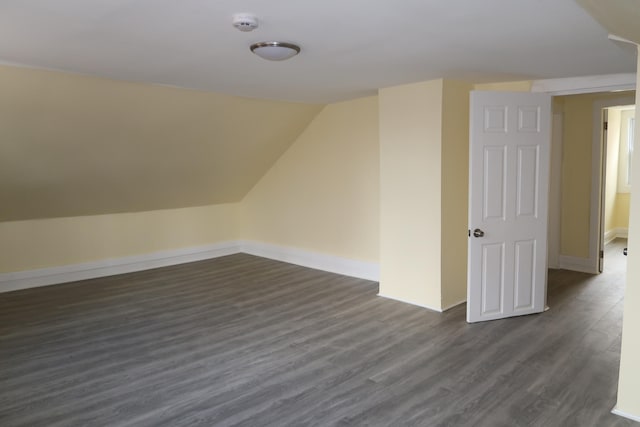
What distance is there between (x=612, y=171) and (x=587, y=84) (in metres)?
4.46

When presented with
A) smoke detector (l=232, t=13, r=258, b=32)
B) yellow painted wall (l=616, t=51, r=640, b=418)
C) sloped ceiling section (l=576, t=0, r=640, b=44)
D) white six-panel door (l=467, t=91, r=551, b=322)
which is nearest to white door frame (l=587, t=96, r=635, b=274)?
white six-panel door (l=467, t=91, r=551, b=322)

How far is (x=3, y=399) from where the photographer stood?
2.87 m

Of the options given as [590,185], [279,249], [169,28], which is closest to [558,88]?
[590,185]

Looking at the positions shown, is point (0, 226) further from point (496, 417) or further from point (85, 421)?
point (496, 417)

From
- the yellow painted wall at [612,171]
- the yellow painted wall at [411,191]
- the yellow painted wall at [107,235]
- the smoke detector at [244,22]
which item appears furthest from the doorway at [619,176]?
the smoke detector at [244,22]

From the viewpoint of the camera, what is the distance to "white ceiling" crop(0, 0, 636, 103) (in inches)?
85.9

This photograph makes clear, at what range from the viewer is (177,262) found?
263 inches

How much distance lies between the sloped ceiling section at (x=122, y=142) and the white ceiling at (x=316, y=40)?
0.42 m

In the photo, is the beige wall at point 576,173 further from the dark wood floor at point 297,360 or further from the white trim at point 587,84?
the white trim at point 587,84

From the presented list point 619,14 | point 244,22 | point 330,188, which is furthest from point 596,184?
point 244,22

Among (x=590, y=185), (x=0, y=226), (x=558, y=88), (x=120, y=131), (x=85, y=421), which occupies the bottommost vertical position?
(x=85, y=421)

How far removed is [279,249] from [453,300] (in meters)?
3.11

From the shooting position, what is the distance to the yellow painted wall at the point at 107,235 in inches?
Result: 211

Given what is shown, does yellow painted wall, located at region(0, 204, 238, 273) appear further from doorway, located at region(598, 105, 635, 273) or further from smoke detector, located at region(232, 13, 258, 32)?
doorway, located at region(598, 105, 635, 273)
